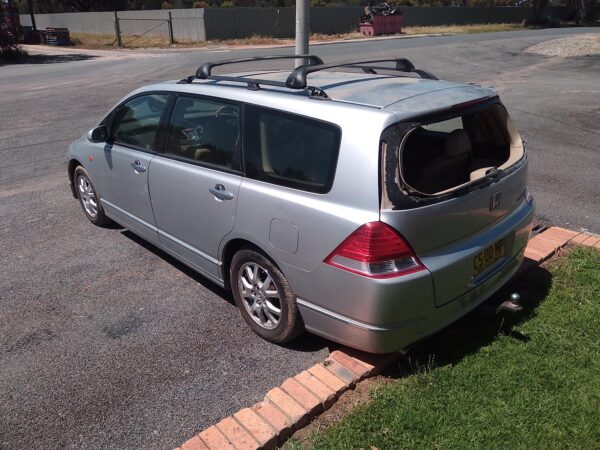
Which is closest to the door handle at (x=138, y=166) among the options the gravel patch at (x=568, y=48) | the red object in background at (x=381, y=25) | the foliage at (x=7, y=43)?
the gravel patch at (x=568, y=48)

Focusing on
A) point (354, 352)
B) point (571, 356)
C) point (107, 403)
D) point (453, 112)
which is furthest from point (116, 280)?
point (571, 356)

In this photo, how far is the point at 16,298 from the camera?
13.9 feet

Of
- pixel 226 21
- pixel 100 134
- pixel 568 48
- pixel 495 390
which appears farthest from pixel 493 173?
pixel 226 21

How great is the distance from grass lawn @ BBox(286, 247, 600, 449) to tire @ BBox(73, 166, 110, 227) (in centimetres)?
362

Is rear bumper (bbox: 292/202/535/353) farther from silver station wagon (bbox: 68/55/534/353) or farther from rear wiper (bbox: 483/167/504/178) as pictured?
rear wiper (bbox: 483/167/504/178)

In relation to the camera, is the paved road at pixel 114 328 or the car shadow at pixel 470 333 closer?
the paved road at pixel 114 328

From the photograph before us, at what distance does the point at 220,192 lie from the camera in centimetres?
358

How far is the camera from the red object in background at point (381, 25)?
40906mm

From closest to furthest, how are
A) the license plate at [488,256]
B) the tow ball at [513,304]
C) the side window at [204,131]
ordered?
the license plate at [488,256] < the tow ball at [513,304] < the side window at [204,131]

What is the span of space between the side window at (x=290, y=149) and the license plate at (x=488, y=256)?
1.03m

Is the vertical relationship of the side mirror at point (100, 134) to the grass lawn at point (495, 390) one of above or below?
above

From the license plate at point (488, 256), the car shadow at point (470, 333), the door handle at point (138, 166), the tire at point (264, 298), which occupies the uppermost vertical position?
the door handle at point (138, 166)

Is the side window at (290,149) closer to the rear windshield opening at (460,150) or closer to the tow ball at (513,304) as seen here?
the rear windshield opening at (460,150)

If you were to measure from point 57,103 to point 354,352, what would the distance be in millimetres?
11927
